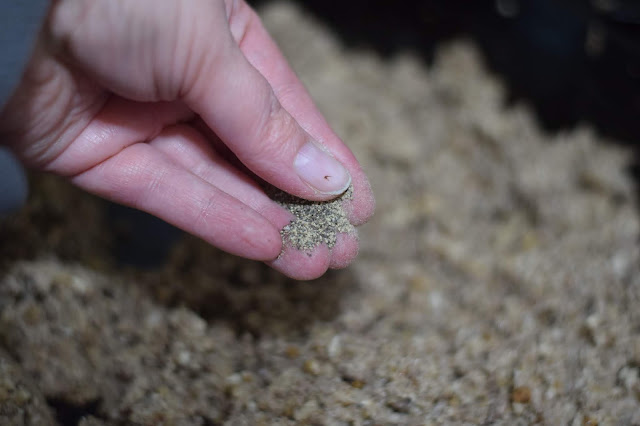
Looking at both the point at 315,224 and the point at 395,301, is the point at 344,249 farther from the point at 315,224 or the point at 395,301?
the point at 395,301

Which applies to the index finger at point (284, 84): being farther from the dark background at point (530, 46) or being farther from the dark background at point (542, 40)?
the dark background at point (542, 40)

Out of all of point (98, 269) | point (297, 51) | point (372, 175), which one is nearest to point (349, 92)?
point (297, 51)

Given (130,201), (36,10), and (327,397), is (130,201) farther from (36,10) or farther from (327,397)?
(327,397)

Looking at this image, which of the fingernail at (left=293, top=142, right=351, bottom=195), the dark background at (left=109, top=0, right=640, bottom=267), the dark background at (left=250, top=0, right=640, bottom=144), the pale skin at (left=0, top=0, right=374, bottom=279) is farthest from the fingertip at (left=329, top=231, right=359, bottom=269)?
the dark background at (left=250, top=0, right=640, bottom=144)

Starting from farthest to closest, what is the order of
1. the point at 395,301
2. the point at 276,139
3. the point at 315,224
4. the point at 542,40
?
the point at 542,40
the point at 395,301
the point at 315,224
the point at 276,139

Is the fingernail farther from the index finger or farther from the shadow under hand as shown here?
the shadow under hand

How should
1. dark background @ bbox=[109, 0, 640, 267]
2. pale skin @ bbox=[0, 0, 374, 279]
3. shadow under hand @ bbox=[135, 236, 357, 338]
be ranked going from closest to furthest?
pale skin @ bbox=[0, 0, 374, 279], shadow under hand @ bbox=[135, 236, 357, 338], dark background @ bbox=[109, 0, 640, 267]

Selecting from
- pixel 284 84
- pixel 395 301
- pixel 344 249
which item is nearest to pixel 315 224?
pixel 344 249
